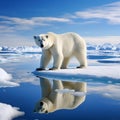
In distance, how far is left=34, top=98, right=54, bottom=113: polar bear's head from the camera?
4.15m

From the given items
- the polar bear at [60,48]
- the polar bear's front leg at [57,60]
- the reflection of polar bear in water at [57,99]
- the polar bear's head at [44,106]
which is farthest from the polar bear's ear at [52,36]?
the polar bear's head at [44,106]

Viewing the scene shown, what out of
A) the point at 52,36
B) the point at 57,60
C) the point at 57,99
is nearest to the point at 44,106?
the point at 57,99

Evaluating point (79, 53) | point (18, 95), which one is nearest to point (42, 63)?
point (79, 53)

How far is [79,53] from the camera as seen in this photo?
948 centimetres

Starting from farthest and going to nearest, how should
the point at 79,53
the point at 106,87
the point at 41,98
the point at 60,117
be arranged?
the point at 79,53, the point at 106,87, the point at 41,98, the point at 60,117

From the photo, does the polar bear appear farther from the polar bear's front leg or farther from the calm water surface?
the calm water surface

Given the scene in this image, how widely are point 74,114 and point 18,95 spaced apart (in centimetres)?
156

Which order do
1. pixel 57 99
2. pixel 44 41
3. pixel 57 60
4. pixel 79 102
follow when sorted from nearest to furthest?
1. pixel 79 102
2. pixel 57 99
3. pixel 44 41
4. pixel 57 60

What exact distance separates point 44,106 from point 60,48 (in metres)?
4.72

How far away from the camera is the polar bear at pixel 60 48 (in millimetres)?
8462

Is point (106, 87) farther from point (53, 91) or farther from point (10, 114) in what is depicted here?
point (10, 114)

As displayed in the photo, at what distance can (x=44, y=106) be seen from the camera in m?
4.35

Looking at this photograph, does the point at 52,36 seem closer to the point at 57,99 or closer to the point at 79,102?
the point at 57,99

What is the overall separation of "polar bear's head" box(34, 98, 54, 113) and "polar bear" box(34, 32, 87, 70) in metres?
3.81
